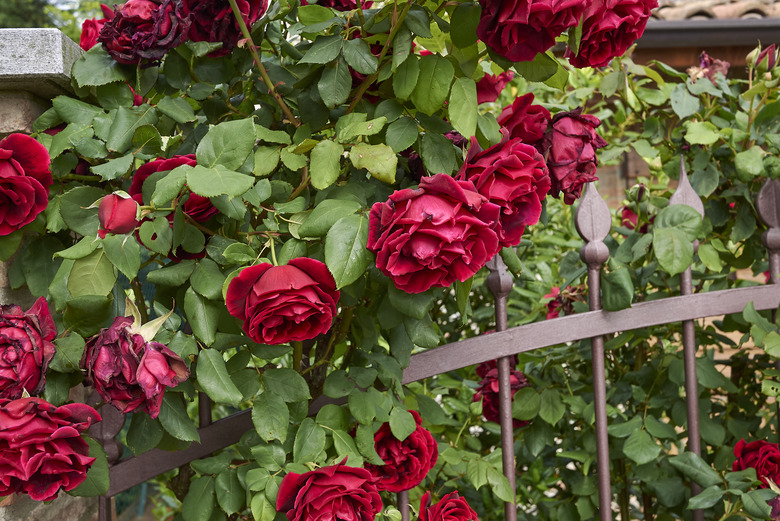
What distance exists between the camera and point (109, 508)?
1.10 m

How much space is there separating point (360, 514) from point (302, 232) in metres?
0.38

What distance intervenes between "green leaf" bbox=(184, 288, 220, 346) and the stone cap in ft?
1.34

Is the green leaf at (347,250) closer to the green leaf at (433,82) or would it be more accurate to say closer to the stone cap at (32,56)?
the green leaf at (433,82)

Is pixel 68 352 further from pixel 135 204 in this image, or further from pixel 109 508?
pixel 109 508

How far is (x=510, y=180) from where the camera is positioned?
0.85 metres

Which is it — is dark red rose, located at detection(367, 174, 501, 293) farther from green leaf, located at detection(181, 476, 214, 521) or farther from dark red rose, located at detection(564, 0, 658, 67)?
green leaf, located at detection(181, 476, 214, 521)

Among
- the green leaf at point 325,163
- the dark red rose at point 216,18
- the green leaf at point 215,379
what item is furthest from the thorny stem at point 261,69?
the green leaf at point 215,379

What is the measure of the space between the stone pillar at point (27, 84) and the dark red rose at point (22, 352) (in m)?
0.21

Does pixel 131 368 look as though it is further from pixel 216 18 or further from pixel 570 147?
pixel 570 147

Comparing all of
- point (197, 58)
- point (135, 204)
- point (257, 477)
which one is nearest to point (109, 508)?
point (257, 477)

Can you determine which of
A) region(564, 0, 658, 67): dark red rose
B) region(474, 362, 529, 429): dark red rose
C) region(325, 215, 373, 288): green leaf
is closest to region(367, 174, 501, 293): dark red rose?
region(325, 215, 373, 288): green leaf

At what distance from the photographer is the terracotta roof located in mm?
3240

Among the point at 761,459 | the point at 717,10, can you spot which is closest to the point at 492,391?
the point at 761,459

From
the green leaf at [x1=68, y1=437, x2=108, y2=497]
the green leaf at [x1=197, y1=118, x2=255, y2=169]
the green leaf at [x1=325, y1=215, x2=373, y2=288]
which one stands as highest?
the green leaf at [x1=197, y1=118, x2=255, y2=169]
